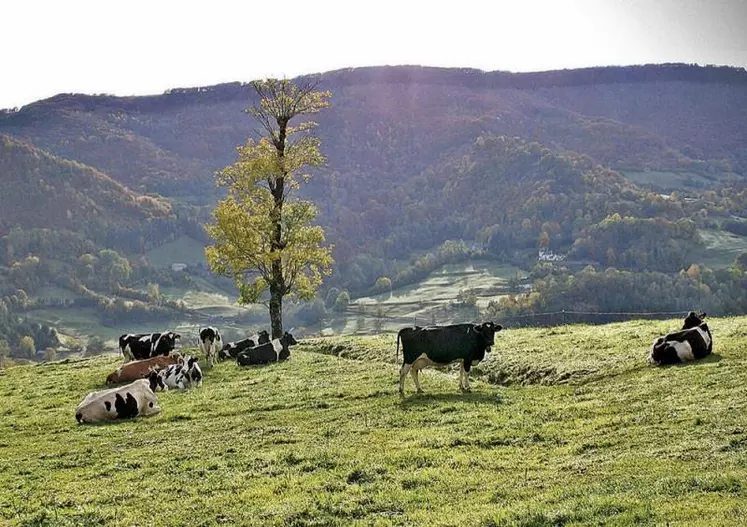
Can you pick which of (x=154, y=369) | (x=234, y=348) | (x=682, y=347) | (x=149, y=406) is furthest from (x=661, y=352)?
(x=234, y=348)

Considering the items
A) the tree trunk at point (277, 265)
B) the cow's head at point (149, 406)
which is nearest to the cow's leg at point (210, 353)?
the tree trunk at point (277, 265)

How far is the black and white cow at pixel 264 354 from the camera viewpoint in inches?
1369

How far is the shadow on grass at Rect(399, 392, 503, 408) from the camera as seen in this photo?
67.2 ft

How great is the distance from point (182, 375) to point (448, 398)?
1249 cm

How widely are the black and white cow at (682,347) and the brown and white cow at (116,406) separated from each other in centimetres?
1539

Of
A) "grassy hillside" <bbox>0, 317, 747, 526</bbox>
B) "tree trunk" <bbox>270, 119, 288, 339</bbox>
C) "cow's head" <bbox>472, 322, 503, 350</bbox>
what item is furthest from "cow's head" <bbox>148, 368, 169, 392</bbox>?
"tree trunk" <bbox>270, 119, 288, 339</bbox>

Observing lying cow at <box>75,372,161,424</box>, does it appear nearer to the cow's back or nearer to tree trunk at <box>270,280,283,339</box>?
the cow's back

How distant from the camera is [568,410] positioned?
17.9 meters

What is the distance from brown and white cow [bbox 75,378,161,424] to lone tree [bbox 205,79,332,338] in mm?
18876

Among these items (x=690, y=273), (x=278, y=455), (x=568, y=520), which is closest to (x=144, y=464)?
(x=278, y=455)

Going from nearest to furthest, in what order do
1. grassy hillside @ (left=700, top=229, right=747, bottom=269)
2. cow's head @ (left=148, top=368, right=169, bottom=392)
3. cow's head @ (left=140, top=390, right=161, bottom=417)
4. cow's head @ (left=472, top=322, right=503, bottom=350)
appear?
cow's head @ (left=140, top=390, right=161, bottom=417) → cow's head @ (left=472, top=322, right=503, bottom=350) → cow's head @ (left=148, top=368, right=169, bottom=392) → grassy hillside @ (left=700, top=229, right=747, bottom=269)

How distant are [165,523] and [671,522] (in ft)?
24.6

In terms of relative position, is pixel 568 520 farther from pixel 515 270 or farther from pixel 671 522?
pixel 515 270

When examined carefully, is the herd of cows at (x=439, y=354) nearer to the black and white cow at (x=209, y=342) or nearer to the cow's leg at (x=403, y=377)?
the cow's leg at (x=403, y=377)
